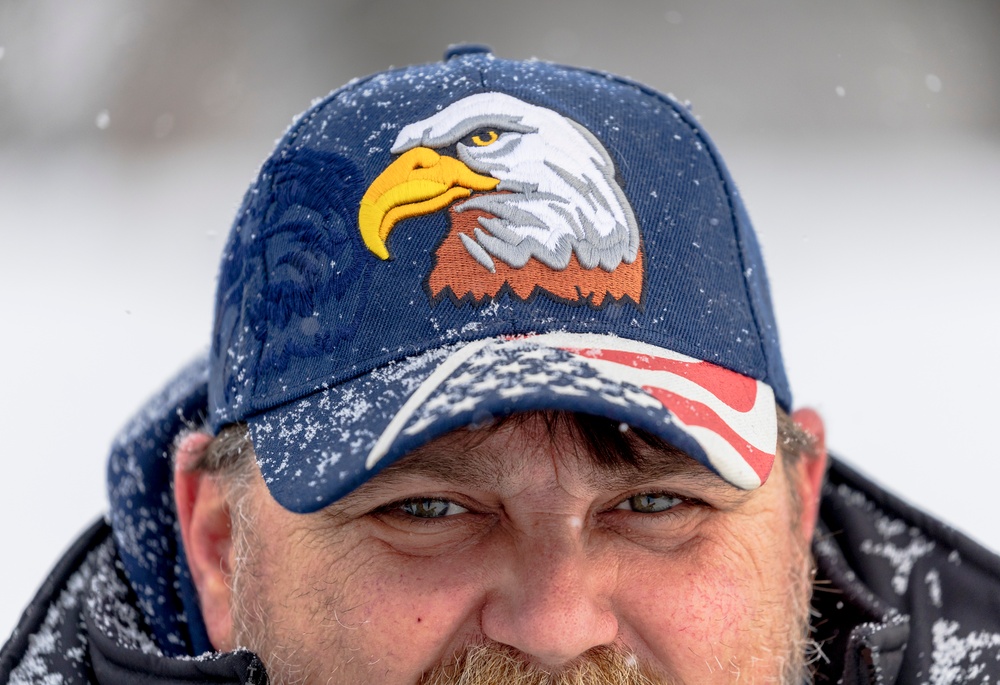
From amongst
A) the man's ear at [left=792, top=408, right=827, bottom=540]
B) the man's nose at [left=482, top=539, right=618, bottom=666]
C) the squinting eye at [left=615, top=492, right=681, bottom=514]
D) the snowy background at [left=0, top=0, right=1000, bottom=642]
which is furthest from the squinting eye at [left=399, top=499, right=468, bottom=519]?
the snowy background at [left=0, top=0, right=1000, bottom=642]

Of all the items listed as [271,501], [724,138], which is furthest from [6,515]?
[724,138]

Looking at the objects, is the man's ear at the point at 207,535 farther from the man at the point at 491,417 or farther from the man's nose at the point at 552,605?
the man's nose at the point at 552,605

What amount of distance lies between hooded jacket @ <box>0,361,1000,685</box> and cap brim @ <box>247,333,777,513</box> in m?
0.50

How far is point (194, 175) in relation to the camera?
18.4ft

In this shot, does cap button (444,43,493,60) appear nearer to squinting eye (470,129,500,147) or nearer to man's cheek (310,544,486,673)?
squinting eye (470,129,500,147)

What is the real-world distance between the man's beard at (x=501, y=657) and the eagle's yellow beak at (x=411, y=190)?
1.65 ft

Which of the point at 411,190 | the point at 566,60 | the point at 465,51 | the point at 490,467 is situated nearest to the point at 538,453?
the point at 490,467

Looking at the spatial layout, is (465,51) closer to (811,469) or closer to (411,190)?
(411,190)

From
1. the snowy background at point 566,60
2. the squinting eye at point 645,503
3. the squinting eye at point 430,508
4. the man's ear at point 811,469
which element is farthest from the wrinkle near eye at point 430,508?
the snowy background at point 566,60

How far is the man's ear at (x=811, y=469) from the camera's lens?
67.6 inches

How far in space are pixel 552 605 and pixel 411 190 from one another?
1.90 ft

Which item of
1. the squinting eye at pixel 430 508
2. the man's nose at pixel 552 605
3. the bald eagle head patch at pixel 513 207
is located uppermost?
the bald eagle head patch at pixel 513 207

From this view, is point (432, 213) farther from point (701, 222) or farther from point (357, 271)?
point (701, 222)

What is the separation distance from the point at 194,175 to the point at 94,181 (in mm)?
543
